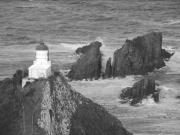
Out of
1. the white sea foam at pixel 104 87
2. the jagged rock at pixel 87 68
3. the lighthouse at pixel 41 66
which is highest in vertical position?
the lighthouse at pixel 41 66

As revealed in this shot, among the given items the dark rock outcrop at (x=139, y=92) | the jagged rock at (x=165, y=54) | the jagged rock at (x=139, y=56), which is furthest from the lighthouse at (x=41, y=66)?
the jagged rock at (x=165, y=54)

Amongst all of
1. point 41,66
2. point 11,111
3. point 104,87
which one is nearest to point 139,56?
point 104,87

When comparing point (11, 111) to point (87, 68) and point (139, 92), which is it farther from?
point (87, 68)

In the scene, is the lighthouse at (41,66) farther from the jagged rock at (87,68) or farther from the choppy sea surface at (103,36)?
the jagged rock at (87,68)

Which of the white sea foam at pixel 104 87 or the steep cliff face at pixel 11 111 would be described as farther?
the white sea foam at pixel 104 87

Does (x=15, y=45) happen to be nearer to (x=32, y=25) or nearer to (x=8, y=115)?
(x=32, y=25)

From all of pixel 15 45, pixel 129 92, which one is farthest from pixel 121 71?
pixel 15 45
